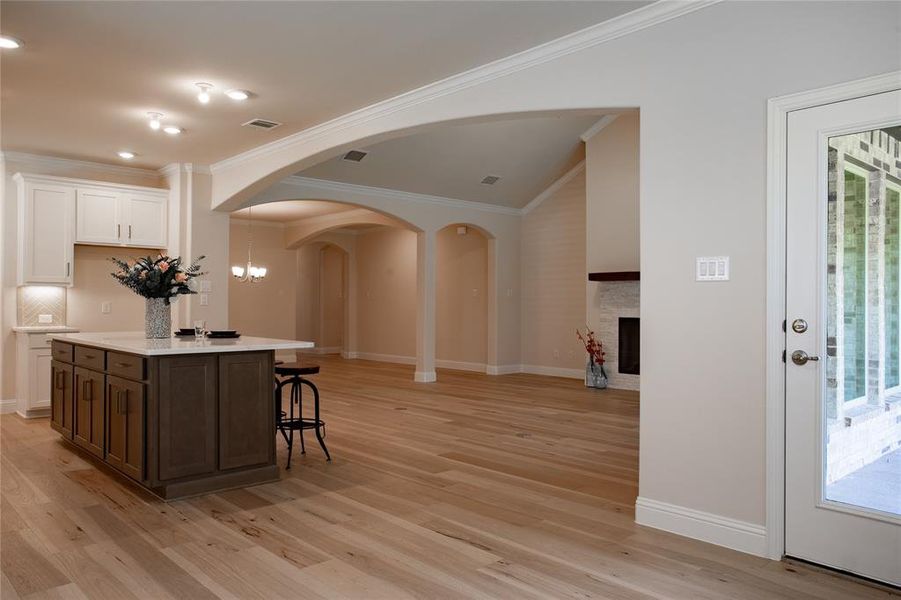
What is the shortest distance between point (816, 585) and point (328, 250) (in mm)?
12645

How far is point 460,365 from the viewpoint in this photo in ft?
36.7

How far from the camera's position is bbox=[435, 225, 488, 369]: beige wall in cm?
1078

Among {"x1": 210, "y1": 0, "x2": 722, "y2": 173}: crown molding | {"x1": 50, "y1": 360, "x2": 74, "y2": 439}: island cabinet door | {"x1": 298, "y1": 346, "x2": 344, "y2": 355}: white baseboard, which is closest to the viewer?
{"x1": 210, "y1": 0, "x2": 722, "y2": 173}: crown molding

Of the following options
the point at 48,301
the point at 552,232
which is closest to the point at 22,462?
the point at 48,301

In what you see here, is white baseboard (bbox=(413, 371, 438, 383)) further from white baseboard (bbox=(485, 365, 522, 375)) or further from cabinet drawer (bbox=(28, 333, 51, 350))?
cabinet drawer (bbox=(28, 333, 51, 350))

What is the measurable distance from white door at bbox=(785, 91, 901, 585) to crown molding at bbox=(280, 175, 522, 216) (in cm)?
602

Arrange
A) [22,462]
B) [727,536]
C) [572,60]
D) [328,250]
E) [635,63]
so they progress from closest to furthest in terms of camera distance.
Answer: [727,536]
[635,63]
[572,60]
[22,462]
[328,250]

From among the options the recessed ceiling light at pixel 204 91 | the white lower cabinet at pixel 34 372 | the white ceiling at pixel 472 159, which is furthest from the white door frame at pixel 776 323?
the white lower cabinet at pixel 34 372

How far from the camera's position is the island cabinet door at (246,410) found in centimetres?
400

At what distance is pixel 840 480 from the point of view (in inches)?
110

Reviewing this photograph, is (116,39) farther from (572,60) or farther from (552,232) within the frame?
(552,232)

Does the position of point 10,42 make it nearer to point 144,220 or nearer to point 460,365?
point 144,220

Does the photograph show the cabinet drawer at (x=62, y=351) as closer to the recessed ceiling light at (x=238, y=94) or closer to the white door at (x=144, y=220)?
the white door at (x=144, y=220)

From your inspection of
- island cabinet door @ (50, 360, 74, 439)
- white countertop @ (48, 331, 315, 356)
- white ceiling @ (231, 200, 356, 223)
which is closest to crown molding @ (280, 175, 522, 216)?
white ceiling @ (231, 200, 356, 223)
